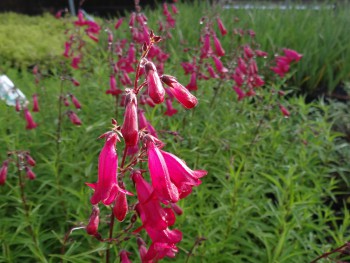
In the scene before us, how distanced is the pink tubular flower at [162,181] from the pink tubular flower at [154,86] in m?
0.16

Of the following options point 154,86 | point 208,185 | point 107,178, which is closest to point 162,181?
point 107,178

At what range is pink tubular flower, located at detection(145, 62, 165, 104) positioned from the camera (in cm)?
114

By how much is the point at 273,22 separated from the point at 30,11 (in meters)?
6.79

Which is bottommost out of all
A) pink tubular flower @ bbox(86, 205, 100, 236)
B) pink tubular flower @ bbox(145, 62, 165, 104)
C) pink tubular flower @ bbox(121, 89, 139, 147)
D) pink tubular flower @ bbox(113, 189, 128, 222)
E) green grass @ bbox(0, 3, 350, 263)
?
green grass @ bbox(0, 3, 350, 263)

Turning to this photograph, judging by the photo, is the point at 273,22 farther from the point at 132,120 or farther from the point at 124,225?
the point at 132,120

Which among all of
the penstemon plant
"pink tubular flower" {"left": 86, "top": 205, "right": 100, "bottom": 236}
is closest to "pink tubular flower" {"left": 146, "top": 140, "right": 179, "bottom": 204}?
the penstemon plant

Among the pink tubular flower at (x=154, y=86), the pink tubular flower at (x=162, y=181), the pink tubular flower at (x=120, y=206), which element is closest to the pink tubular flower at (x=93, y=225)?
the pink tubular flower at (x=120, y=206)

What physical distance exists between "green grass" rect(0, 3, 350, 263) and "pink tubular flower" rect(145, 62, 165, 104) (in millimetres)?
830

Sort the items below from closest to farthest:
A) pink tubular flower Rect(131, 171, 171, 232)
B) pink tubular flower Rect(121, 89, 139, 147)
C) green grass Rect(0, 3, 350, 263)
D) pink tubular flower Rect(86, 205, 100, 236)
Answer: pink tubular flower Rect(121, 89, 139, 147)
pink tubular flower Rect(131, 171, 171, 232)
pink tubular flower Rect(86, 205, 100, 236)
green grass Rect(0, 3, 350, 263)

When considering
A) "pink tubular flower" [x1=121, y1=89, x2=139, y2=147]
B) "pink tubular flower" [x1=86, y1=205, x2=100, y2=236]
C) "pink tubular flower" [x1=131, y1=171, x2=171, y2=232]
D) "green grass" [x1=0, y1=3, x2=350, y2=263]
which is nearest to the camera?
"pink tubular flower" [x1=121, y1=89, x2=139, y2=147]

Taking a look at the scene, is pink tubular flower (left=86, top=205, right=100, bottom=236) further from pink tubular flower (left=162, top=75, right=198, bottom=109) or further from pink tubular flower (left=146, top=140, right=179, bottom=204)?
pink tubular flower (left=162, top=75, right=198, bottom=109)

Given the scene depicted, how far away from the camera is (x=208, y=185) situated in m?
2.83

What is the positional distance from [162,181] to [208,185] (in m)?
1.73

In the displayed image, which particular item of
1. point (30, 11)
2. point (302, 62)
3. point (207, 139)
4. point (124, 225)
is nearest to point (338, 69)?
point (302, 62)
